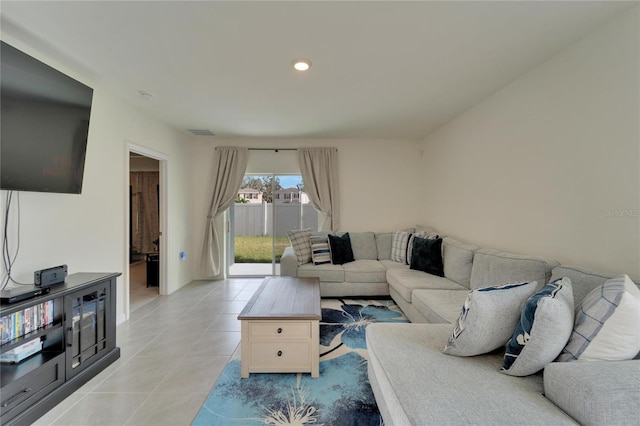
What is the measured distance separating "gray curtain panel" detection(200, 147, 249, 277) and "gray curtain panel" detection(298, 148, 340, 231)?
1106 millimetres

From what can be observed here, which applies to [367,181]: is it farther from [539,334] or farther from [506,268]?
[539,334]

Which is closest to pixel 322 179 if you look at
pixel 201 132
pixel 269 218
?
pixel 269 218

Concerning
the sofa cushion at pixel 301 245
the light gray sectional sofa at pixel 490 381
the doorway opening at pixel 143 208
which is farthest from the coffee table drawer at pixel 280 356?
the doorway opening at pixel 143 208

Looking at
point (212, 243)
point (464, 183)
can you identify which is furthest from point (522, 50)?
point (212, 243)

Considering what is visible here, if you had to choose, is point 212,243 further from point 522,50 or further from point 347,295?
point 522,50

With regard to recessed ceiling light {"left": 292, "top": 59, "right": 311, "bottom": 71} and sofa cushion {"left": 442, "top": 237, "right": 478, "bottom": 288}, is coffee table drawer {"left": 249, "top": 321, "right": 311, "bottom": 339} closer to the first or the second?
sofa cushion {"left": 442, "top": 237, "right": 478, "bottom": 288}

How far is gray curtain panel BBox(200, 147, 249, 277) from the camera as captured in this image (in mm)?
4500

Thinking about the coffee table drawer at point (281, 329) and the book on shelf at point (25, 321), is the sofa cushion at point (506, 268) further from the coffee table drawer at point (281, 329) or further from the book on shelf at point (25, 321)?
the book on shelf at point (25, 321)

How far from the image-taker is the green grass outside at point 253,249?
489cm

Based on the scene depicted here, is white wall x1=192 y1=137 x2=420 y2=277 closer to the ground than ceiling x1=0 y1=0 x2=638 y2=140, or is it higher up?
closer to the ground

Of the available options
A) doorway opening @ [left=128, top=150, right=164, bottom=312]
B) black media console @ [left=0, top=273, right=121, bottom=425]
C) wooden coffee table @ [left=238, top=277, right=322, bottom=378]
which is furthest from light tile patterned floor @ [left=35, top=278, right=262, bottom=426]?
doorway opening @ [left=128, top=150, right=164, bottom=312]

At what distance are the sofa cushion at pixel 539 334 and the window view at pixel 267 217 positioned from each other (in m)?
3.80

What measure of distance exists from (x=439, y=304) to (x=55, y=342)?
2925 millimetres

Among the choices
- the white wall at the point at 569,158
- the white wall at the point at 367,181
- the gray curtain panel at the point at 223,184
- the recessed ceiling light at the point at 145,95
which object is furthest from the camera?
the white wall at the point at 367,181
